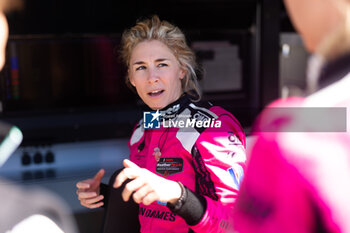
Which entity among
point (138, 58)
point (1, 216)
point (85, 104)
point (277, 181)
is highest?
point (277, 181)

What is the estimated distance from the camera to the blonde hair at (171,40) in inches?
54.7

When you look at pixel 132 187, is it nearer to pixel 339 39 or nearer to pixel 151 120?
pixel 339 39

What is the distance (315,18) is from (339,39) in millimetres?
37

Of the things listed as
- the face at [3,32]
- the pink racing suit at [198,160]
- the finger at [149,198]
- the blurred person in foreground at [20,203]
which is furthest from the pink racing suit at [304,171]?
the face at [3,32]

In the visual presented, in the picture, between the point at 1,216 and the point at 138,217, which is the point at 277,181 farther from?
the point at 1,216

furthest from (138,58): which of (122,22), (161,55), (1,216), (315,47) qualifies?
(122,22)

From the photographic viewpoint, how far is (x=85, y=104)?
3.01 metres

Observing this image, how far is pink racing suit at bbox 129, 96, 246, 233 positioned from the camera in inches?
43.4

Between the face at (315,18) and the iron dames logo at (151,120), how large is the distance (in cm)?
90

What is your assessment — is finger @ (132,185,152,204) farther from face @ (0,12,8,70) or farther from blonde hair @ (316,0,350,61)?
face @ (0,12,8,70)

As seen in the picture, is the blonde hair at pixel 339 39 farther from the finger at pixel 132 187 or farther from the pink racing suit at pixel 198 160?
the pink racing suit at pixel 198 160

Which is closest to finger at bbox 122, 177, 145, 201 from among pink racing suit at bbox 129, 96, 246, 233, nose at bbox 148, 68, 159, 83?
pink racing suit at bbox 129, 96, 246, 233

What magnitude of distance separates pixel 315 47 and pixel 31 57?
263 cm

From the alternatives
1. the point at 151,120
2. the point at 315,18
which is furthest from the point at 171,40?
the point at 315,18
